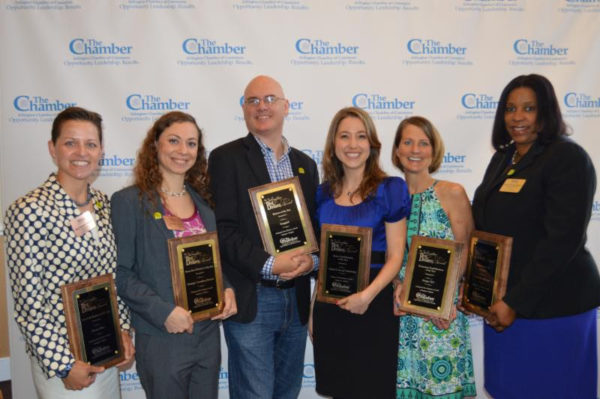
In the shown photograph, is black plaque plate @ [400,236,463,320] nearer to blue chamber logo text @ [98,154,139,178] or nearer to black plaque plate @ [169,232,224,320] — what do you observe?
black plaque plate @ [169,232,224,320]

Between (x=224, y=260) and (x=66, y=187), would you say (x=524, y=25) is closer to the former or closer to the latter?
(x=224, y=260)

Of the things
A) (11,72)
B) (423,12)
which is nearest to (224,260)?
(11,72)

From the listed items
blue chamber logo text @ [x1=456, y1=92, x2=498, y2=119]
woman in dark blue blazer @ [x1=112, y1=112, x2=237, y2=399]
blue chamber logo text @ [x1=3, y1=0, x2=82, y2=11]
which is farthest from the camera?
blue chamber logo text @ [x1=456, y1=92, x2=498, y2=119]

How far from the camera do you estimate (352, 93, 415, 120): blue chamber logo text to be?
3.87m

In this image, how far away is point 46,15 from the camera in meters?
3.56

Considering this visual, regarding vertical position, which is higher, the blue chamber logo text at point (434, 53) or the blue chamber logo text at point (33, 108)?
the blue chamber logo text at point (434, 53)

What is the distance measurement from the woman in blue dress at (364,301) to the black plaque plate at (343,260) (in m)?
0.06

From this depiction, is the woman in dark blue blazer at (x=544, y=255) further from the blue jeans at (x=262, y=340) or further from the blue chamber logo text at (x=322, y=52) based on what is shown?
the blue chamber logo text at (x=322, y=52)

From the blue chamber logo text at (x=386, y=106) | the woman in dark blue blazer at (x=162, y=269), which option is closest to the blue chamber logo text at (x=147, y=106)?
the woman in dark blue blazer at (x=162, y=269)

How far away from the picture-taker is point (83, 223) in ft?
6.98

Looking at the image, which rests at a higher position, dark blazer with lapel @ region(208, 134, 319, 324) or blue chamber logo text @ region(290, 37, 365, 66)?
blue chamber logo text @ region(290, 37, 365, 66)

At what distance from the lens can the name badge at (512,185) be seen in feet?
8.14

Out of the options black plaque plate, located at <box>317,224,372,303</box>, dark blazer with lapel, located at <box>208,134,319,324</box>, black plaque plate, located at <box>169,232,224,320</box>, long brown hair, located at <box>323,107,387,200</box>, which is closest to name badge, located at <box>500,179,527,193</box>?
long brown hair, located at <box>323,107,387,200</box>

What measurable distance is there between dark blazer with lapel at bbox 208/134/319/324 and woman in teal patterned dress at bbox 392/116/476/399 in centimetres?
62
